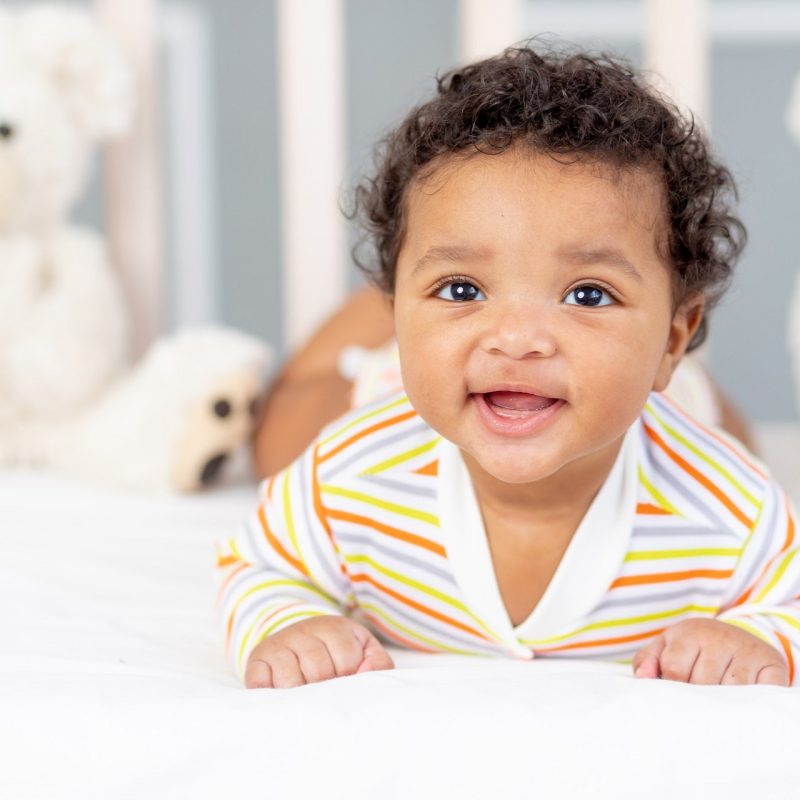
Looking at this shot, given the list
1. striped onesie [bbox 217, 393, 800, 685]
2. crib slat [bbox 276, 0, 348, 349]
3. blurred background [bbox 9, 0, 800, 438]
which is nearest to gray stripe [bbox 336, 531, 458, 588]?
striped onesie [bbox 217, 393, 800, 685]

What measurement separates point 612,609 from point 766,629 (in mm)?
98

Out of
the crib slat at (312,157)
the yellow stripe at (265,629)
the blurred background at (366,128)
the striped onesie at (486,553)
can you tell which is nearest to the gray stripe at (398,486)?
the striped onesie at (486,553)

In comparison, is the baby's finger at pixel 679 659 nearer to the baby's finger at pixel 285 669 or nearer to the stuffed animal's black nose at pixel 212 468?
the baby's finger at pixel 285 669

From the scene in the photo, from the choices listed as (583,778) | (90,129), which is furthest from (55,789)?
(90,129)

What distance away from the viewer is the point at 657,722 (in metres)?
0.58

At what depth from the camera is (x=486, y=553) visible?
0.77m

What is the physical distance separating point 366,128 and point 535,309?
1535 millimetres

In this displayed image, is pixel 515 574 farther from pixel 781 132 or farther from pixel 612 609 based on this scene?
pixel 781 132

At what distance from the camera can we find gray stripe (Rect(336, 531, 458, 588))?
0.78 metres

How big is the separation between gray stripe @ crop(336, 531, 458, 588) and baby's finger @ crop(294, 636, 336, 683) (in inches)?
4.4

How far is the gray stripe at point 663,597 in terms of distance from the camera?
30.1 inches

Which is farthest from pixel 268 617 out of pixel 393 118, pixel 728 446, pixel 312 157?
Answer: pixel 393 118

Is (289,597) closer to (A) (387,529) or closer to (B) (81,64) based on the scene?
(A) (387,529)

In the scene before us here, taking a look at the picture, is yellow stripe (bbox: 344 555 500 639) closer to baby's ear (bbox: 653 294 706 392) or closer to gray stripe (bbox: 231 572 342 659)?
gray stripe (bbox: 231 572 342 659)
